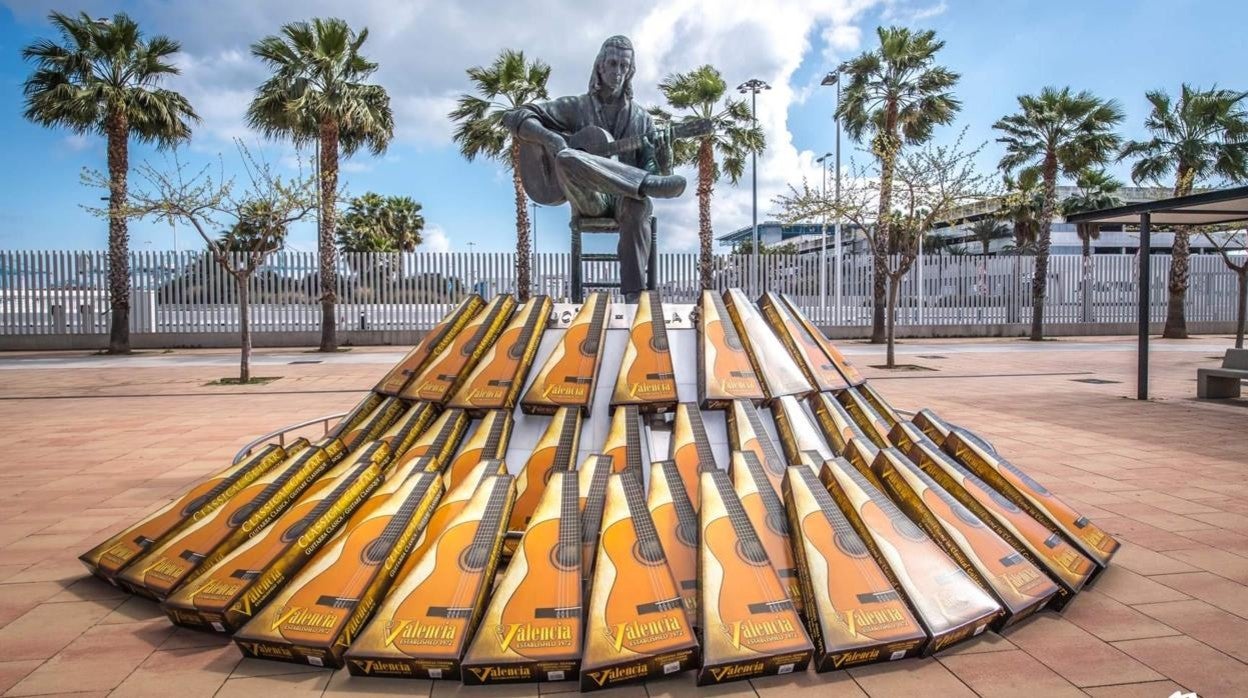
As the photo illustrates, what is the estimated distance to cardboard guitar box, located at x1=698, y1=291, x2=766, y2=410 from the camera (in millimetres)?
4129

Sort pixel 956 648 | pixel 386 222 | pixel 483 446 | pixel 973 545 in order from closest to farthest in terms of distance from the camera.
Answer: pixel 956 648
pixel 973 545
pixel 483 446
pixel 386 222

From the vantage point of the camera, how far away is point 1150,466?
6.40 metres

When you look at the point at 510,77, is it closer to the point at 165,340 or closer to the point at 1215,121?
the point at 165,340

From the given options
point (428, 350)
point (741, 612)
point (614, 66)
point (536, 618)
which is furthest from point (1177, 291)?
point (536, 618)

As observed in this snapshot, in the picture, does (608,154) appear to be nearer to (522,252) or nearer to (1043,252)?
(522,252)

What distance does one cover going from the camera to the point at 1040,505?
12.7 feet

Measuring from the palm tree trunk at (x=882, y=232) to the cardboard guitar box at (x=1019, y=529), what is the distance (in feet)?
44.6

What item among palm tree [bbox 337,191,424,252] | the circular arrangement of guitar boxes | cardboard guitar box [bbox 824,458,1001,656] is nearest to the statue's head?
the circular arrangement of guitar boxes

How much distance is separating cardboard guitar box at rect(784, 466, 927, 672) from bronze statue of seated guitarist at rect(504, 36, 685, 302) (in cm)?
241

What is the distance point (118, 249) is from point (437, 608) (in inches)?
805

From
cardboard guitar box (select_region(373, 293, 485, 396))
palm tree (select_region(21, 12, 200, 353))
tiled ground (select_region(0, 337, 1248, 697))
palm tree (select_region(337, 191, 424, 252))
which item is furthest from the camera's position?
palm tree (select_region(337, 191, 424, 252))

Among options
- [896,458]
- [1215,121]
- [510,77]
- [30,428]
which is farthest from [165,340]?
[1215,121]

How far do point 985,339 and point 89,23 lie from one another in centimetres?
2519

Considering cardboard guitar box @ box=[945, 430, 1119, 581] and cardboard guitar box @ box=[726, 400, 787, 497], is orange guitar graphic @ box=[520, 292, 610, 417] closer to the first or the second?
cardboard guitar box @ box=[726, 400, 787, 497]
